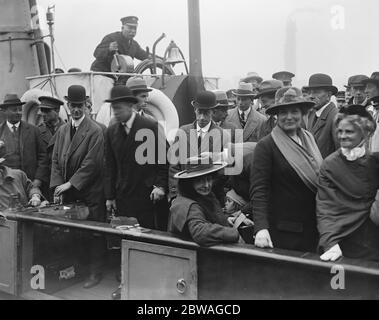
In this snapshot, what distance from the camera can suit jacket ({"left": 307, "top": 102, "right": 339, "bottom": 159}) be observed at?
3.88 m

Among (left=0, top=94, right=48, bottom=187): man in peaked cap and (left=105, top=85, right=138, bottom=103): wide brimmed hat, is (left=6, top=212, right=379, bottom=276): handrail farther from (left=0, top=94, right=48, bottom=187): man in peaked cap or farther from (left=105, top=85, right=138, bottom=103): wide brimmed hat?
(left=0, top=94, right=48, bottom=187): man in peaked cap

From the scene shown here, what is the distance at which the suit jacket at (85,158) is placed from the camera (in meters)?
4.16

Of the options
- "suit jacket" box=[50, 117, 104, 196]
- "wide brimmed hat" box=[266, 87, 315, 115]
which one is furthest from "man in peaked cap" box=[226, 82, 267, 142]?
"wide brimmed hat" box=[266, 87, 315, 115]

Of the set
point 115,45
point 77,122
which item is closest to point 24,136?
point 77,122

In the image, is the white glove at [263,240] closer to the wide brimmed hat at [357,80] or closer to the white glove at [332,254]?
the white glove at [332,254]

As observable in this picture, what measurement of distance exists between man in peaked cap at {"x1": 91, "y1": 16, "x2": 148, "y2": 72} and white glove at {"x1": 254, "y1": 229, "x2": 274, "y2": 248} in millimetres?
4868

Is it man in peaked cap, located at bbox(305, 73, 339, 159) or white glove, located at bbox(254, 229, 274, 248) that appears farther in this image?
man in peaked cap, located at bbox(305, 73, 339, 159)

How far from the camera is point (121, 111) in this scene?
3.79m

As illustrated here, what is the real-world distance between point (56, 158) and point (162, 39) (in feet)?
9.25

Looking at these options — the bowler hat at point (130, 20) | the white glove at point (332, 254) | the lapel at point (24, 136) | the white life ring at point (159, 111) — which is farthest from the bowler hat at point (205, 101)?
the bowler hat at point (130, 20)

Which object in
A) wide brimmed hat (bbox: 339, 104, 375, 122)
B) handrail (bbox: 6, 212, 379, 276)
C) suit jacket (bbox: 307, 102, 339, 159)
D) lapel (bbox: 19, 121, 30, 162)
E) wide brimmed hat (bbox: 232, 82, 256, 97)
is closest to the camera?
handrail (bbox: 6, 212, 379, 276)

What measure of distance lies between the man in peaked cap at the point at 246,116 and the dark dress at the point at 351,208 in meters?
2.21

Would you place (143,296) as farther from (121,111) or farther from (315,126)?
(315,126)

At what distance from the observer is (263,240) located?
259 cm
